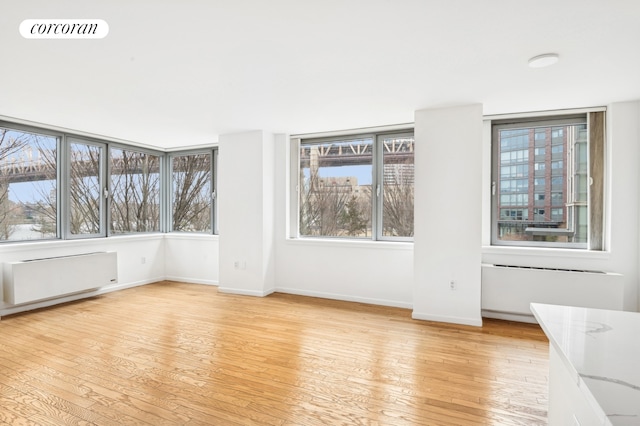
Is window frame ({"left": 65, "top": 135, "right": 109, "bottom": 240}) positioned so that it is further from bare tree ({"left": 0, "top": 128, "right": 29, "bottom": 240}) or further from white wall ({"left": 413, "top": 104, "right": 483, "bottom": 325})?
white wall ({"left": 413, "top": 104, "right": 483, "bottom": 325})

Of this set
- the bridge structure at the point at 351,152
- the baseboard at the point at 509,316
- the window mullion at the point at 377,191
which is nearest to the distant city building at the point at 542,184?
the baseboard at the point at 509,316

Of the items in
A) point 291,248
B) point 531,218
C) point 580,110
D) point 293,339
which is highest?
point 580,110

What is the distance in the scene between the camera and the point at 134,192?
234 inches

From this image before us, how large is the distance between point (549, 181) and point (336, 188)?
110 inches

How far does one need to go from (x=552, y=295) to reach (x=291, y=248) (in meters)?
3.40

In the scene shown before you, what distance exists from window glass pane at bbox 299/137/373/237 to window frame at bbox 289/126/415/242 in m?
0.05

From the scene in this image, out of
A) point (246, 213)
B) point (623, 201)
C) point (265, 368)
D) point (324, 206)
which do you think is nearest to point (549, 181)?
point (623, 201)

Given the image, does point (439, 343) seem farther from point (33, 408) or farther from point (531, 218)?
point (33, 408)

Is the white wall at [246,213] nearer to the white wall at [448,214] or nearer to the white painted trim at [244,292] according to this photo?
the white painted trim at [244,292]

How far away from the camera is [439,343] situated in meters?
3.21

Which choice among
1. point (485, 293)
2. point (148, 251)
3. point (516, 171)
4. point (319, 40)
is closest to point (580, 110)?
point (516, 171)

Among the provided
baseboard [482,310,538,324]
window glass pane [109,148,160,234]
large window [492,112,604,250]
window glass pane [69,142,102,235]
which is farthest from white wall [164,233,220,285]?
large window [492,112,604,250]

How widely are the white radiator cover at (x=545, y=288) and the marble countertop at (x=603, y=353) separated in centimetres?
259

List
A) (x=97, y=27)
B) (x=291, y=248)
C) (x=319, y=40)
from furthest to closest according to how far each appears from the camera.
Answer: (x=291, y=248) < (x=319, y=40) < (x=97, y=27)
